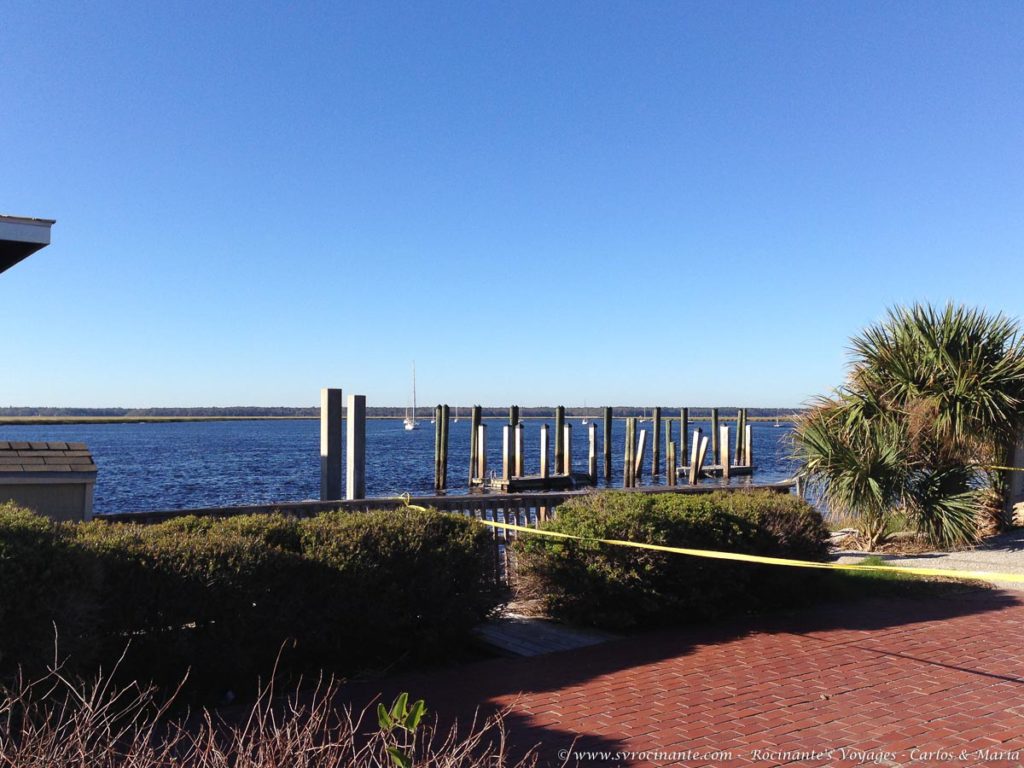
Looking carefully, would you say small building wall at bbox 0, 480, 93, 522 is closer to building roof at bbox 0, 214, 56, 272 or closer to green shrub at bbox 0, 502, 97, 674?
A: green shrub at bbox 0, 502, 97, 674

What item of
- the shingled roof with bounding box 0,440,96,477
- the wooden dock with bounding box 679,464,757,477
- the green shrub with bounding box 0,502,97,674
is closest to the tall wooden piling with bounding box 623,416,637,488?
the wooden dock with bounding box 679,464,757,477

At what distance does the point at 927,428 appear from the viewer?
42.7 ft

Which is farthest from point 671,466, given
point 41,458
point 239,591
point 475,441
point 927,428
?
point 239,591

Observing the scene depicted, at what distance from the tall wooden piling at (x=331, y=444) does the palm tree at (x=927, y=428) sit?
22.9ft

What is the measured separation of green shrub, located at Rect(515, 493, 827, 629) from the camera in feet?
24.2

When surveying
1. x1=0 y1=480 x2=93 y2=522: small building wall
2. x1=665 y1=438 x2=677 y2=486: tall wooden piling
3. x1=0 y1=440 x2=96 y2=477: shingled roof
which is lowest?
x1=665 y1=438 x2=677 y2=486: tall wooden piling

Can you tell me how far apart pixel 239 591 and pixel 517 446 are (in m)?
31.1

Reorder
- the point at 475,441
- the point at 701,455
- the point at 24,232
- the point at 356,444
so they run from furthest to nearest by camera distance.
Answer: the point at 701,455 < the point at 475,441 < the point at 356,444 < the point at 24,232

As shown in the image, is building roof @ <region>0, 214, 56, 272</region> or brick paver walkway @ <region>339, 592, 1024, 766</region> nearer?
brick paver walkway @ <region>339, 592, 1024, 766</region>

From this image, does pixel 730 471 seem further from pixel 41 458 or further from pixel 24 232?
pixel 41 458

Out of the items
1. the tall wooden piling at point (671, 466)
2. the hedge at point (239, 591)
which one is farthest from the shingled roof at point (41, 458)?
the tall wooden piling at point (671, 466)

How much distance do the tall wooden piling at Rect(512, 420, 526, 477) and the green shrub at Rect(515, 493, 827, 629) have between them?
26.0 metres

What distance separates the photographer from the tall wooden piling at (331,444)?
31.9 ft

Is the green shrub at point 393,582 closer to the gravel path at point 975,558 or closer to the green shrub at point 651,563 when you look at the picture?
the green shrub at point 651,563
